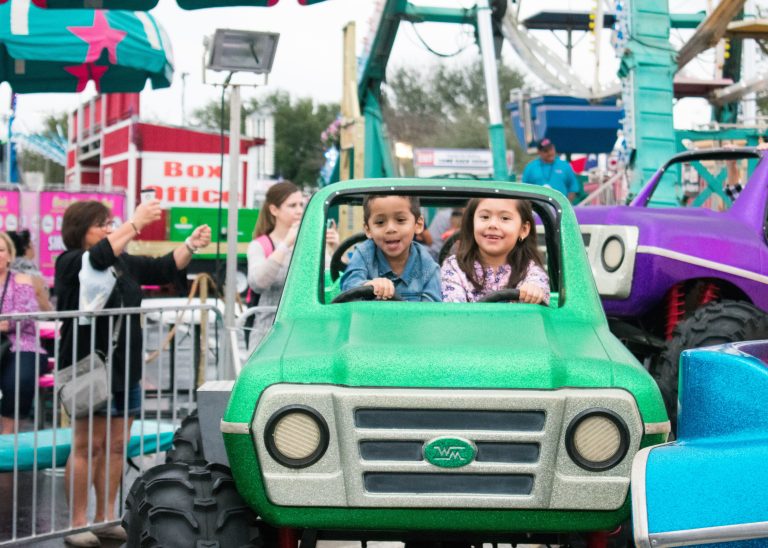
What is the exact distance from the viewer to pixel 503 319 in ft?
13.2

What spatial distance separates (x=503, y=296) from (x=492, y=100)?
58.7ft

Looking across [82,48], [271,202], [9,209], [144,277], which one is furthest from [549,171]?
[9,209]

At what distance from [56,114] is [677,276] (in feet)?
307

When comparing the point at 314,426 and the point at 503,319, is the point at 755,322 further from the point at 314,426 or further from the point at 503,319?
the point at 314,426

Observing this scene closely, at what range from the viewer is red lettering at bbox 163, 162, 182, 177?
27.0m

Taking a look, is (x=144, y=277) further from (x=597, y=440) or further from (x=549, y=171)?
(x=549, y=171)

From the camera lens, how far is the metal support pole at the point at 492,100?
21406 mm

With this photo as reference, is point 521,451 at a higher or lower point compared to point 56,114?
lower

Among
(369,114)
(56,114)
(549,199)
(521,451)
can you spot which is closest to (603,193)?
(369,114)

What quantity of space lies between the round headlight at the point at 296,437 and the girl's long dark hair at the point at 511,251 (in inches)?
57.8

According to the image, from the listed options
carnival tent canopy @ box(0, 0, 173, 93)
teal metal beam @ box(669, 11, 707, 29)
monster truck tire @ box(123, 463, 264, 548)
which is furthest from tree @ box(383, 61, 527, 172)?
monster truck tire @ box(123, 463, 264, 548)

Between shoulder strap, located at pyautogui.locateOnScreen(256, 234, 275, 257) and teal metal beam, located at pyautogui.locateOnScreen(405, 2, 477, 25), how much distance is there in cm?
1973

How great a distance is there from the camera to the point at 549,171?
1430 centimetres

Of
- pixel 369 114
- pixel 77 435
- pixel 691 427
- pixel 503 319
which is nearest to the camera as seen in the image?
pixel 691 427
